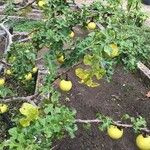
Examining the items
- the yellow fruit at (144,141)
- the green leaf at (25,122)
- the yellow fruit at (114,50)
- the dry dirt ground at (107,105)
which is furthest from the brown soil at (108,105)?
the green leaf at (25,122)

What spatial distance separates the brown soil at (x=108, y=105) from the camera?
4629mm

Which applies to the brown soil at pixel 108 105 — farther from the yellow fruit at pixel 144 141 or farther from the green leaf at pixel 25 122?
the green leaf at pixel 25 122

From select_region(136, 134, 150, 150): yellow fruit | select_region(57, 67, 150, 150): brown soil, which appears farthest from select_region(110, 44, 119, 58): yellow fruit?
select_region(57, 67, 150, 150): brown soil

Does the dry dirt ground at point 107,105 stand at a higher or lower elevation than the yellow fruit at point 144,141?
lower

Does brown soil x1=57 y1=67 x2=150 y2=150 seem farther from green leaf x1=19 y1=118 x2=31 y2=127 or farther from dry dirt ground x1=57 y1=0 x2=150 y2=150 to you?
green leaf x1=19 y1=118 x2=31 y2=127

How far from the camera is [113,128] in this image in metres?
3.02

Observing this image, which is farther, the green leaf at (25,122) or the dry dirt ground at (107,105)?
the dry dirt ground at (107,105)

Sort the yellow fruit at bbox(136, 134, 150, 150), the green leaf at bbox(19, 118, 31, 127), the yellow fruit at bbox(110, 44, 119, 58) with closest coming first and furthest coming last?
the green leaf at bbox(19, 118, 31, 127), the yellow fruit at bbox(110, 44, 119, 58), the yellow fruit at bbox(136, 134, 150, 150)

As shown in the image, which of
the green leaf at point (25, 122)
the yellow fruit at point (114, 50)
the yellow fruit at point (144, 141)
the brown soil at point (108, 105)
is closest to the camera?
the green leaf at point (25, 122)

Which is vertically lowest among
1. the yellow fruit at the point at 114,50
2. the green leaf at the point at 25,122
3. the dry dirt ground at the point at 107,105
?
the dry dirt ground at the point at 107,105

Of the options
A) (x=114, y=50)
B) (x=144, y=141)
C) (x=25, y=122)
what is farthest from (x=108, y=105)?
(x=25, y=122)

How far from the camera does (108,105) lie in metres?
5.51

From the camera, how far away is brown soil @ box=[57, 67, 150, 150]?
463cm

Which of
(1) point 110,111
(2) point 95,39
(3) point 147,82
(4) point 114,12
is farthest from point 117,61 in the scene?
(3) point 147,82
